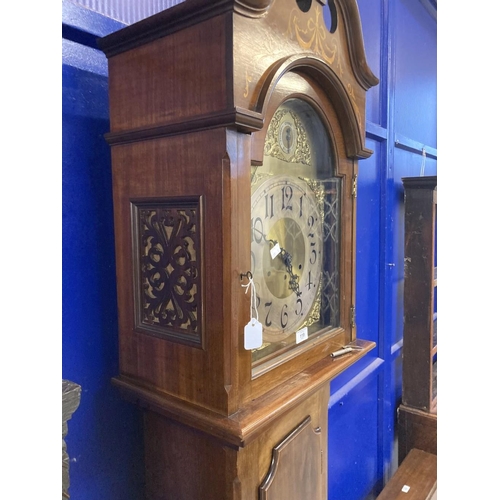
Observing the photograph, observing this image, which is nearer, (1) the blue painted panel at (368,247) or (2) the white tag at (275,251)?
(2) the white tag at (275,251)

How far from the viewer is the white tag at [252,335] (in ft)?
1.98

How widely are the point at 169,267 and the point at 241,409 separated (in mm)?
241

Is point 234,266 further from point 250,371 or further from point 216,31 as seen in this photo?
point 216,31

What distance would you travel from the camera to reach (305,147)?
2.61 feet

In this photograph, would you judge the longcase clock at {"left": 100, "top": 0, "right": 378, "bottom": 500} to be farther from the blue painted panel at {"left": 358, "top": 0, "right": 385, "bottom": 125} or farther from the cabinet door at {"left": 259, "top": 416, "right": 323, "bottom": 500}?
the blue painted panel at {"left": 358, "top": 0, "right": 385, "bottom": 125}

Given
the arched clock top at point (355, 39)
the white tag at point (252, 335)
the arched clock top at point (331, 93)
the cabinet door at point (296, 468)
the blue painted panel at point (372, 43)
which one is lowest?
the cabinet door at point (296, 468)

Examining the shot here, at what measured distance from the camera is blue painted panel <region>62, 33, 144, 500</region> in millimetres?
719

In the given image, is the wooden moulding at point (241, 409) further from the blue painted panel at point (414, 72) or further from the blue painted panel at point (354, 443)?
the blue painted panel at point (414, 72)

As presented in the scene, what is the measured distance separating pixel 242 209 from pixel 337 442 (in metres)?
1.16

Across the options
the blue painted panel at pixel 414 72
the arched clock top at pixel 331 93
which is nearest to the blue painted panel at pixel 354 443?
the arched clock top at pixel 331 93

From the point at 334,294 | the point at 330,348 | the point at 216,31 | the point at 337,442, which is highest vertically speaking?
the point at 216,31
